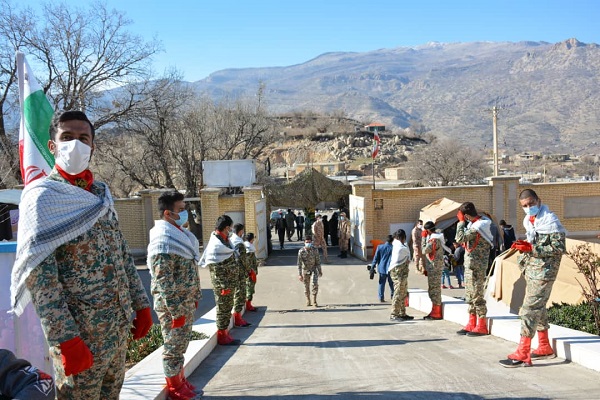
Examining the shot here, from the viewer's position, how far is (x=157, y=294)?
5.15m

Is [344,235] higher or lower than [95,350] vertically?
lower

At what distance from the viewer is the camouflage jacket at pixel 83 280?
2.96 meters

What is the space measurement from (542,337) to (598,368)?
707mm

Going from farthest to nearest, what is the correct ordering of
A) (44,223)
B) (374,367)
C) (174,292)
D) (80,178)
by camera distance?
(374,367), (174,292), (80,178), (44,223)

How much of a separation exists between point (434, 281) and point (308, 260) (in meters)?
3.87

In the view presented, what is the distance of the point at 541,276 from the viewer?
599 cm

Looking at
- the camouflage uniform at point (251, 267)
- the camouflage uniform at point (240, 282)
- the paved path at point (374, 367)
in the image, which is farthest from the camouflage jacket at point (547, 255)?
the camouflage uniform at point (251, 267)

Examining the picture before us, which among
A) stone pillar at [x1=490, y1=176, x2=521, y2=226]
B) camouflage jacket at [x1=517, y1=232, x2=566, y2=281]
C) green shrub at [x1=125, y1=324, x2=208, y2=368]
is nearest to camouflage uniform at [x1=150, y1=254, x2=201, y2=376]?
green shrub at [x1=125, y1=324, x2=208, y2=368]

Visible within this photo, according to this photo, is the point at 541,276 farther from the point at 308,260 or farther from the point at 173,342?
the point at 308,260

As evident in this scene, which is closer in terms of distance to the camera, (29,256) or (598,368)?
(29,256)

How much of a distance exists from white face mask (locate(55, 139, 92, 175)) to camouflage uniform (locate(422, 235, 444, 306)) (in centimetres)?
750

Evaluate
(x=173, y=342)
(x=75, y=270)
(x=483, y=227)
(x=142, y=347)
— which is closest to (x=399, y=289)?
(x=483, y=227)

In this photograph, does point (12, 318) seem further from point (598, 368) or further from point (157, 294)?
point (598, 368)

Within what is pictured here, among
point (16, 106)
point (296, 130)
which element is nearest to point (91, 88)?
point (16, 106)
